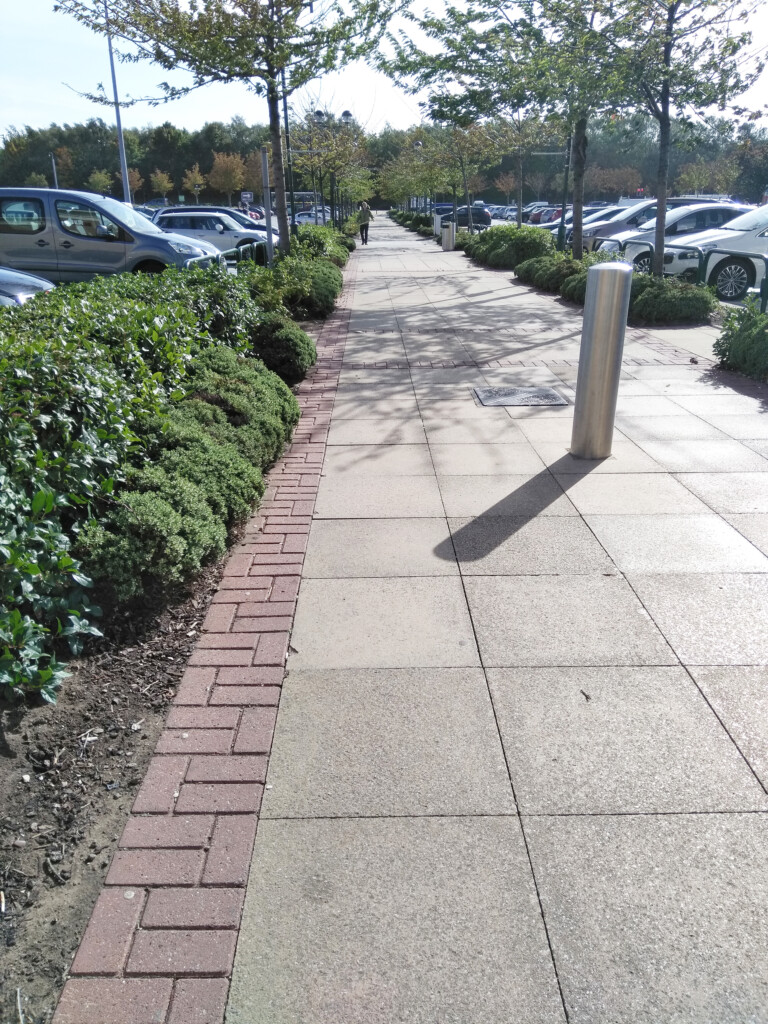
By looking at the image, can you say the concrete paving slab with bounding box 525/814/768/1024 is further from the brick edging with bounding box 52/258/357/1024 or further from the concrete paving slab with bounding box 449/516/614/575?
the concrete paving slab with bounding box 449/516/614/575

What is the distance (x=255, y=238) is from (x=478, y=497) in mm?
19784

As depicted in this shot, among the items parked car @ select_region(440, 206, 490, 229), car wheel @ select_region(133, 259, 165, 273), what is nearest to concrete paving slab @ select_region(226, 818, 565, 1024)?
car wheel @ select_region(133, 259, 165, 273)

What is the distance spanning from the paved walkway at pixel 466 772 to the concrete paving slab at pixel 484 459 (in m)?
0.13

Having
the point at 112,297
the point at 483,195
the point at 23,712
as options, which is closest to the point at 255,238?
the point at 112,297

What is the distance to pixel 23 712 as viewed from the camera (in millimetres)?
2936

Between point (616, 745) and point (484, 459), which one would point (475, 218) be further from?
point (616, 745)

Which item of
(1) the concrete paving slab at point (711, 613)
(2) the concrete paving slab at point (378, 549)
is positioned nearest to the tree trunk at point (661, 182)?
(2) the concrete paving slab at point (378, 549)

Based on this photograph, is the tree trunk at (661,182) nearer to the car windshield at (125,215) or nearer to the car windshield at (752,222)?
the car windshield at (752,222)

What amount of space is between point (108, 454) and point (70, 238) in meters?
11.8

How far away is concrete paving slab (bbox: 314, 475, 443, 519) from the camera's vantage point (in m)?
5.03

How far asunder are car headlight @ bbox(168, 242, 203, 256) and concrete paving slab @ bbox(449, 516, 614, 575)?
11.2 meters

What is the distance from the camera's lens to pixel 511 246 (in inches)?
851

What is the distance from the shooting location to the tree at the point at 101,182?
76.5m

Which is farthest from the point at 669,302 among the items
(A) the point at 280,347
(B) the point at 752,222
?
(A) the point at 280,347
